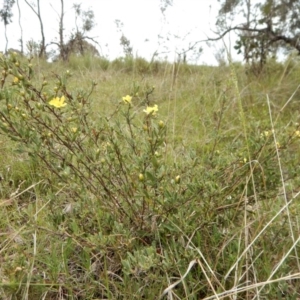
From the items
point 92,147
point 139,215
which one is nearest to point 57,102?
point 92,147

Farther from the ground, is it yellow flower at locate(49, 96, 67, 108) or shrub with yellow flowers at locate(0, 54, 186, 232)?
yellow flower at locate(49, 96, 67, 108)

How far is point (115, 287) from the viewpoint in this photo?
2.79ft

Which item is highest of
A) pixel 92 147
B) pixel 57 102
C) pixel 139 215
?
Result: pixel 57 102

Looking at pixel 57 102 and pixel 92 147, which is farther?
pixel 92 147

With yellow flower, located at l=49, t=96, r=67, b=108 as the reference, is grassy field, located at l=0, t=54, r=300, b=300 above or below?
below

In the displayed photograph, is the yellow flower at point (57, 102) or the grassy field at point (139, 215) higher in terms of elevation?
the yellow flower at point (57, 102)

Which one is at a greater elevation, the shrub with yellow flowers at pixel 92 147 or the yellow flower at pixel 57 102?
the yellow flower at pixel 57 102

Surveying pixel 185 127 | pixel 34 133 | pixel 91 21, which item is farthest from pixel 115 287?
pixel 91 21

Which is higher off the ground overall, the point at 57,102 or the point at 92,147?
the point at 57,102

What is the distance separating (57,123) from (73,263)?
0.37 meters

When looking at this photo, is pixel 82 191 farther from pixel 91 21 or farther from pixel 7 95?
pixel 91 21

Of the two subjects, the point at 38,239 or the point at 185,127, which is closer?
the point at 38,239

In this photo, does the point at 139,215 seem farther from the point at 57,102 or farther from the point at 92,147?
the point at 57,102

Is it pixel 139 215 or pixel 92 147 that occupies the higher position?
pixel 92 147
